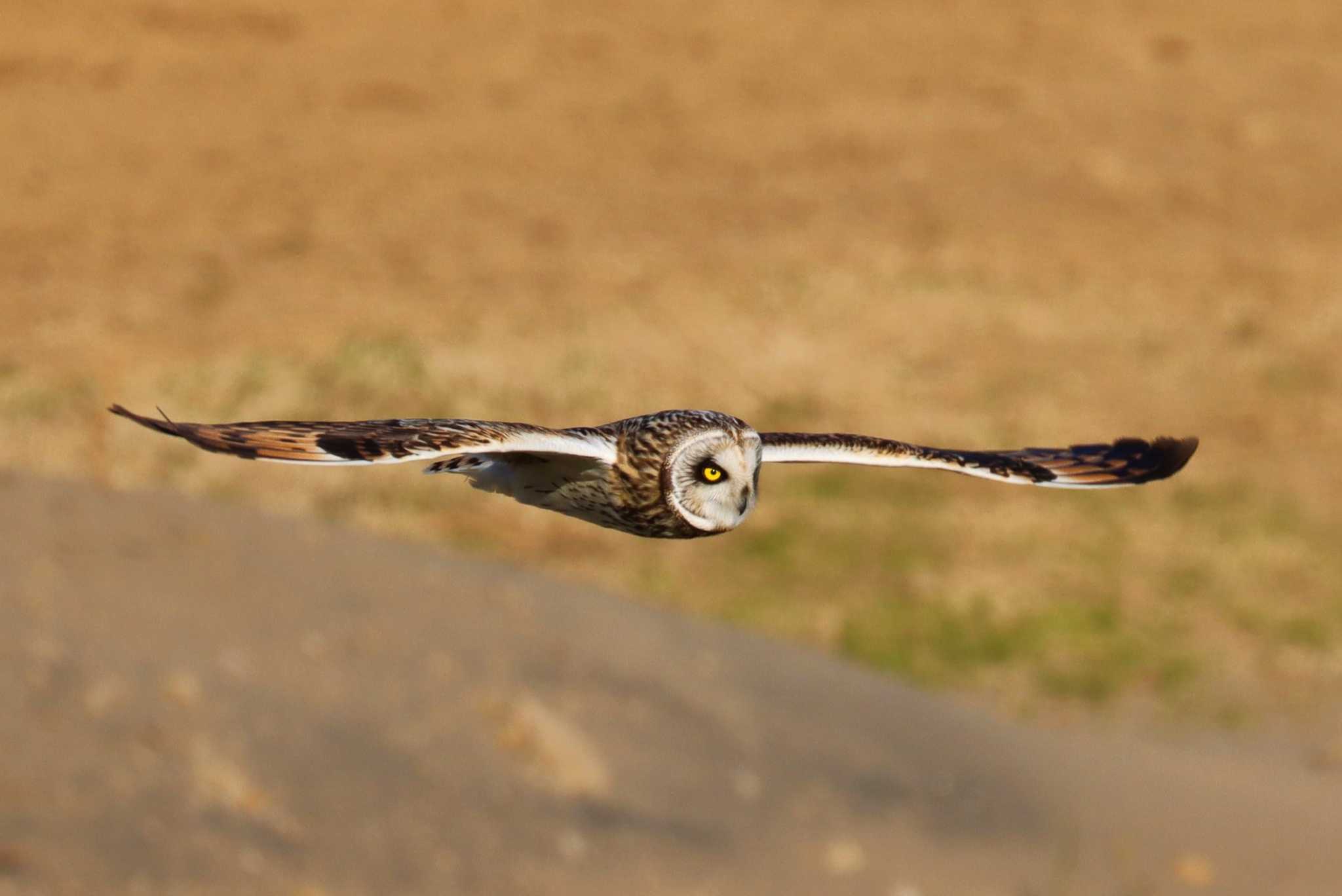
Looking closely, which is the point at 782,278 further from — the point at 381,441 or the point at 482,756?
the point at 381,441

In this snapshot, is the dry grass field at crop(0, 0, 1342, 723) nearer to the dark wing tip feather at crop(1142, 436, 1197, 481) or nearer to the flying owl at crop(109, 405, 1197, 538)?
the dark wing tip feather at crop(1142, 436, 1197, 481)

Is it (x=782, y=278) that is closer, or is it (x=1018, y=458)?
(x=1018, y=458)

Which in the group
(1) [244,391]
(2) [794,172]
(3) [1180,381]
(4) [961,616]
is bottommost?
(4) [961,616]

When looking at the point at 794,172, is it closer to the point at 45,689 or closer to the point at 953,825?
the point at 953,825

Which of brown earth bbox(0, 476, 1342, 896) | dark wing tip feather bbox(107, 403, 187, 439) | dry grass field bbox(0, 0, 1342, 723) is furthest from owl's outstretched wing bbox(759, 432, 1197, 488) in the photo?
dry grass field bbox(0, 0, 1342, 723)

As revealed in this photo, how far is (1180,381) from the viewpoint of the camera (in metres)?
31.2

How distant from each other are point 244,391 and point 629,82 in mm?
10120

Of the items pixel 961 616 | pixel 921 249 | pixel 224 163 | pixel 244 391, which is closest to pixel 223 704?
pixel 244 391

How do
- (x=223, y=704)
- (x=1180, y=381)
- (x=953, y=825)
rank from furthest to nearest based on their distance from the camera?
(x=1180, y=381) < (x=953, y=825) < (x=223, y=704)

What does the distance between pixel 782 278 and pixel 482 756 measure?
485 inches

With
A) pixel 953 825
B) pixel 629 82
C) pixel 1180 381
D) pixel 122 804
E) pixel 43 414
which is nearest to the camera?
pixel 122 804

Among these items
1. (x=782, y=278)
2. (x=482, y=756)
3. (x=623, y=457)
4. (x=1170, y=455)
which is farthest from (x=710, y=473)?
(x=782, y=278)

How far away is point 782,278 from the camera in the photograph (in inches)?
1248

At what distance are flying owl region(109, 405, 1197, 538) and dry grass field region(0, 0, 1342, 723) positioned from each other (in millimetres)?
18576
